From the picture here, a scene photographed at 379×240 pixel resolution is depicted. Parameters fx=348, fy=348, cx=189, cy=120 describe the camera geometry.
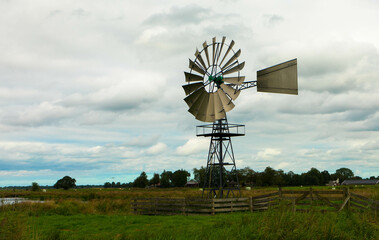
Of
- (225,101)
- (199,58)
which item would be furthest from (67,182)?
(225,101)

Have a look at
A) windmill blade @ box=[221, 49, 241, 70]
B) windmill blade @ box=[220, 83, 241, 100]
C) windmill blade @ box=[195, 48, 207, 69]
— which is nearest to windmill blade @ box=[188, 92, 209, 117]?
windmill blade @ box=[220, 83, 241, 100]

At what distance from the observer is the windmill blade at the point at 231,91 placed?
2616cm

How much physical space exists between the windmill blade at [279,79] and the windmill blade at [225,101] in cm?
241

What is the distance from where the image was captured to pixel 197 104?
88.9ft

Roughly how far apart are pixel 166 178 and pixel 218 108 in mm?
106092

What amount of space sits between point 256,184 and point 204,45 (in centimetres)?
9237

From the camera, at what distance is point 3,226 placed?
794 cm

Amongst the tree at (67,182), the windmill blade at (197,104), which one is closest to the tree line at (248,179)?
the tree at (67,182)

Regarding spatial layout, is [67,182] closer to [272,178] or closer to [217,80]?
[272,178]

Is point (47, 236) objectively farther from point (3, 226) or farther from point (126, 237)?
point (3, 226)

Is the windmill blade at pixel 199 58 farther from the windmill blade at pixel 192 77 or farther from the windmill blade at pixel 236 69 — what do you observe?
the windmill blade at pixel 236 69

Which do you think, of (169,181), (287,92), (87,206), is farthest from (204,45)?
(169,181)

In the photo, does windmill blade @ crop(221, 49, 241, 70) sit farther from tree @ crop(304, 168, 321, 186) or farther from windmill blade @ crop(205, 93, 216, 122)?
tree @ crop(304, 168, 321, 186)

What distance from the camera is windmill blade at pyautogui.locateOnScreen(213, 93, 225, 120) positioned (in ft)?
86.7
